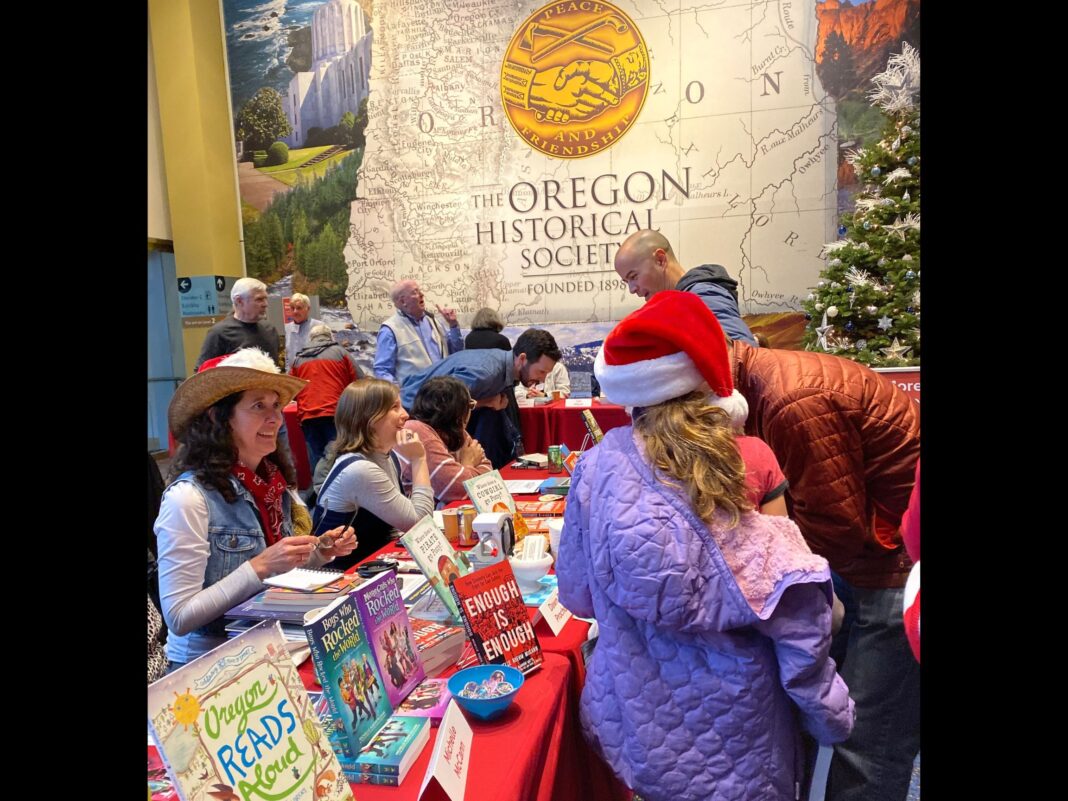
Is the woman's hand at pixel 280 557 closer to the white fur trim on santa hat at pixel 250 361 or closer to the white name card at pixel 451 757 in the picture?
the white fur trim on santa hat at pixel 250 361

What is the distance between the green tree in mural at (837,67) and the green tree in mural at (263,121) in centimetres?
550

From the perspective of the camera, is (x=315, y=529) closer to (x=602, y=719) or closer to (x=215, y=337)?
(x=602, y=719)

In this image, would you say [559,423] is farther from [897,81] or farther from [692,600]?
[897,81]

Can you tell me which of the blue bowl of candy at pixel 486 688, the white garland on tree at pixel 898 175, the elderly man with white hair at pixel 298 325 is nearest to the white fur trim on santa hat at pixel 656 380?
the blue bowl of candy at pixel 486 688

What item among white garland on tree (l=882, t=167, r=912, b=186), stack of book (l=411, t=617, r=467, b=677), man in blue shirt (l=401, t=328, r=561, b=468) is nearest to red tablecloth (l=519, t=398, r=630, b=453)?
man in blue shirt (l=401, t=328, r=561, b=468)

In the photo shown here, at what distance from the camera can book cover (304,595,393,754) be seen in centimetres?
107

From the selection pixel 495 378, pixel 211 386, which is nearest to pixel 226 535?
pixel 211 386

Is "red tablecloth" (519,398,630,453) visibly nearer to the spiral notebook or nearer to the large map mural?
the large map mural

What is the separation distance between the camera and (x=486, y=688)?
1273mm

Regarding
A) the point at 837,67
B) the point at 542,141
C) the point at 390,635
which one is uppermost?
the point at 837,67

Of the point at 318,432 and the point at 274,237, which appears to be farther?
the point at 274,237

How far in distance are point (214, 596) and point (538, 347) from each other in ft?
8.89

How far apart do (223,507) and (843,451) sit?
1.59m

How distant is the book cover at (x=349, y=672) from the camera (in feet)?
3.50
